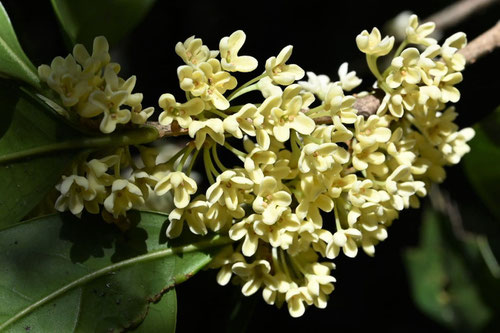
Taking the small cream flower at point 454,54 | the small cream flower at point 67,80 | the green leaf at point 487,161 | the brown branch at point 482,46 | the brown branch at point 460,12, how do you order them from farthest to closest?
the brown branch at point 460,12 → the green leaf at point 487,161 → the brown branch at point 482,46 → the small cream flower at point 454,54 → the small cream flower at point 67,80

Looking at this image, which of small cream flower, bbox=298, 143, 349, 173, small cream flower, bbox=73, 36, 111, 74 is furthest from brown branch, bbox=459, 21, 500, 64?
small cream flower, bbox=73, 36, 111, 74

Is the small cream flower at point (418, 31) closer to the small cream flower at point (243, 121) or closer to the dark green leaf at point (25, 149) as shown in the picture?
the small cream flower at point (243, 121)

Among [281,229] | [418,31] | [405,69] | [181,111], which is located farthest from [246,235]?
[418,31]

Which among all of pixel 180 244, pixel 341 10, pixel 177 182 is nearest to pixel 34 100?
pixel 177 182

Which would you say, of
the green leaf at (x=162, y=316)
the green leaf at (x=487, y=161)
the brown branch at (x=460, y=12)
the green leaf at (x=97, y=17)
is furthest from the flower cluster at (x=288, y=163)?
the brown branch at (x=460, y=12)

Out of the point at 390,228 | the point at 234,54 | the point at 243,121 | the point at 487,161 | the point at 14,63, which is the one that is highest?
the point at 14,63

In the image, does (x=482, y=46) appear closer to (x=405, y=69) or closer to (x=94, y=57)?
(x=405, y=69)

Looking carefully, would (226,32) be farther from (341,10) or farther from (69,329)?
(69,329)
